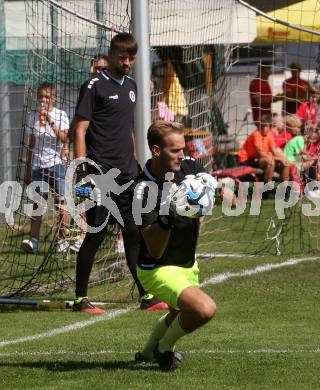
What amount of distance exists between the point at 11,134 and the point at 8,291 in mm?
6144

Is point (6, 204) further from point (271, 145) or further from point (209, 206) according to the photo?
point (209, 206)

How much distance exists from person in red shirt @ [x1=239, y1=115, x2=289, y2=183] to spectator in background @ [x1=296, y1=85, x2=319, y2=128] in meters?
0.51

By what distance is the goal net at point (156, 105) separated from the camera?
9516 millimetres

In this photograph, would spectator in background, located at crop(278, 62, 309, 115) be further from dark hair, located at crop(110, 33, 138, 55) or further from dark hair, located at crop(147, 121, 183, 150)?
dark hair, located at crop(147, 121, 183, 150)

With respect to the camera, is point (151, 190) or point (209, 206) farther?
point (151, 190)

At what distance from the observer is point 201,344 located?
6.71 m

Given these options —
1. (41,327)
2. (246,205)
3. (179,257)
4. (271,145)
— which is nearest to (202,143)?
(246,205)

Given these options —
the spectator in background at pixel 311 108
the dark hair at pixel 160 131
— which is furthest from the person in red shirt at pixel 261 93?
the dark hair at pixel 160 131

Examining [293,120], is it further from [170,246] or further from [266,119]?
[170,246]

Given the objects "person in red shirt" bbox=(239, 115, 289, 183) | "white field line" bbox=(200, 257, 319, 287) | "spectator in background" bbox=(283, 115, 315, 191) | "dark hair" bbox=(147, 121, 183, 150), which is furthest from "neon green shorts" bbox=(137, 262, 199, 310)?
"person in red shirt" bbox=(239, 115, 289, 183)

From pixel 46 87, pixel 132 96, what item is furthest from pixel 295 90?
pixel 132 96

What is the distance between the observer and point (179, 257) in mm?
6051

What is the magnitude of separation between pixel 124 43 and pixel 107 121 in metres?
0.68

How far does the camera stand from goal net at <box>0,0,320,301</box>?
952 cm
